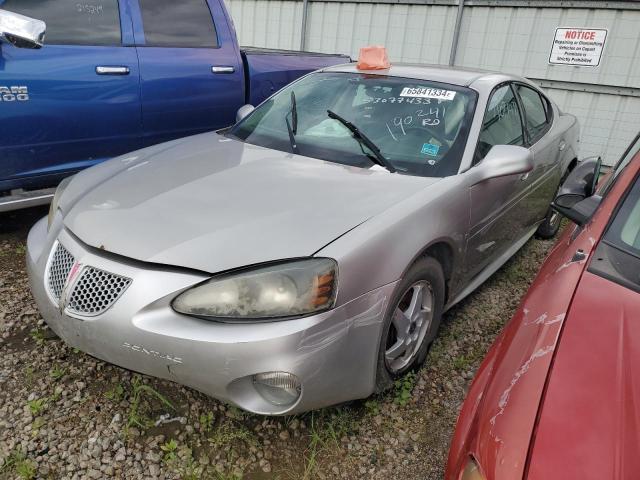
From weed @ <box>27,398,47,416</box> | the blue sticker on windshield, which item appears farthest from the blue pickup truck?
the blue sticker on windshield

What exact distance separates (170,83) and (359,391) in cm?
293

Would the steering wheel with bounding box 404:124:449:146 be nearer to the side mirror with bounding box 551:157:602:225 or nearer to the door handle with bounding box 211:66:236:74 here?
the side mirror with bounding box 551:157:602:225

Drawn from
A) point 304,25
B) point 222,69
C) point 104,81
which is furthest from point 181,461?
point 304,25

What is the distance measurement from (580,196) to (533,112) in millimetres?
1650

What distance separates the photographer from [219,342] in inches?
65.9

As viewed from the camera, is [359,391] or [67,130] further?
[67,130]

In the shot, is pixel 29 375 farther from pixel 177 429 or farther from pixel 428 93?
pixel 428 93

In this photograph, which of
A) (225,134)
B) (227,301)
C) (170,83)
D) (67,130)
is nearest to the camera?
Answer: (227,301)

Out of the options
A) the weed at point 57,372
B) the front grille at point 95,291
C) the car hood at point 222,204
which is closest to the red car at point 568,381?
the car hood at point 222,204

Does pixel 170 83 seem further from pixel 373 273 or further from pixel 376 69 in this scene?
pixel 373 273

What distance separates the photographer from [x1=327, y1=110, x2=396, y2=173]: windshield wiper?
8.20 feet

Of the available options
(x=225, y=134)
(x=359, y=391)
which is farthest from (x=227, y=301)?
(x=225, y=134)

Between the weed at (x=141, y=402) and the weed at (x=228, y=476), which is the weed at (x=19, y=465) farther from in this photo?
the weed at (x=228, y=476)

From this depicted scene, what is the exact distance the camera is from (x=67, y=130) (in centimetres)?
336
